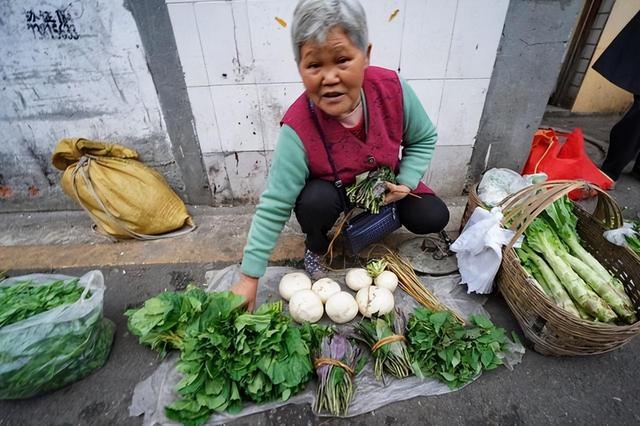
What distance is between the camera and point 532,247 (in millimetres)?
1973

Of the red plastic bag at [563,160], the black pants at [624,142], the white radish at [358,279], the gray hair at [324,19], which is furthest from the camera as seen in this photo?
the black pants at [624,142]

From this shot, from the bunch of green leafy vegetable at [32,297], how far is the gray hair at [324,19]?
5.76 feet

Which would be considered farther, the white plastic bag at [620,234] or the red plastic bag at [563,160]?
the red plastic bag at [563,160]

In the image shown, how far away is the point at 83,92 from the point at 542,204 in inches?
138

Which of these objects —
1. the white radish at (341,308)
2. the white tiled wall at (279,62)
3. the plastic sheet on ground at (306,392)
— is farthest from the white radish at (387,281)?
the white tiled wall at (279,62)

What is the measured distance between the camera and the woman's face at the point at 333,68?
1.26m

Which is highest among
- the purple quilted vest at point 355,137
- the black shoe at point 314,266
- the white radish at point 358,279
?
the purple quilted vest at point 355,137

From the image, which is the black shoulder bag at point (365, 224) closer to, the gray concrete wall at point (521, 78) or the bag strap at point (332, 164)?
the bag strap at point (332, 164)

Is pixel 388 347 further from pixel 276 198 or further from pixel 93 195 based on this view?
pixel 93 195

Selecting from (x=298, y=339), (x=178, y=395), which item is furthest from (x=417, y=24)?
(x=178, y=395)

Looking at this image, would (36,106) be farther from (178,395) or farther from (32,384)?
(178,395)

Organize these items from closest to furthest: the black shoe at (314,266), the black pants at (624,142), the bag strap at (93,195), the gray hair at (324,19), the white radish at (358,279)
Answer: the gray hair at (324,19) → the white radish at (358,279) → the black shoe at (314,266) → the bag strap at (93,195) → the black pants at (624,142)

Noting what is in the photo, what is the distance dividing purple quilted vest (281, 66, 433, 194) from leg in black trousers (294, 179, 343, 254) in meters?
0.06

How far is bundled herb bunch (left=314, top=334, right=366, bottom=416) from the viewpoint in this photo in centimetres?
148
